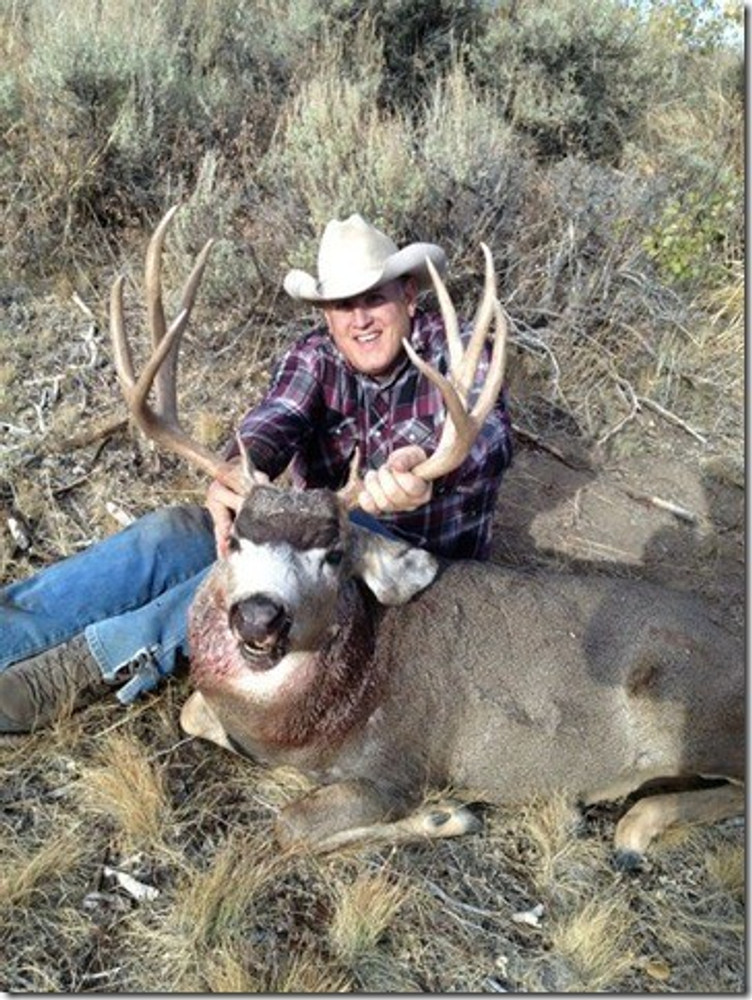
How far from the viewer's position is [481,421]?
9.39ft

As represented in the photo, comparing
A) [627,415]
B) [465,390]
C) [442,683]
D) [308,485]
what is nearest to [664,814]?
[442,683]

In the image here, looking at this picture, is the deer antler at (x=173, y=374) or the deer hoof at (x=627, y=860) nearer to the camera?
the deer antler at (x=173, y=374)

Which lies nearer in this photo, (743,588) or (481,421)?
(481,421)

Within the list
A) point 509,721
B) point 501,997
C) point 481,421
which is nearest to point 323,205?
point 481,421

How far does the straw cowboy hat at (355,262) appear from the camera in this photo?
11.7 ft

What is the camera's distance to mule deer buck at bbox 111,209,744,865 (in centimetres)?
280

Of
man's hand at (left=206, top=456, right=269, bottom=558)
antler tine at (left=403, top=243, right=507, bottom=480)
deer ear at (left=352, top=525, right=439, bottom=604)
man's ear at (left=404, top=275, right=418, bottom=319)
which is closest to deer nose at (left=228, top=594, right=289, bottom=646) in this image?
man's hand at (left=206, top=456, right=269, bottom=558)

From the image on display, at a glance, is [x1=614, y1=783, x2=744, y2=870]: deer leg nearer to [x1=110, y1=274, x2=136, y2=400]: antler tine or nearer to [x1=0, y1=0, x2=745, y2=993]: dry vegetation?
[x1=0, y1=0, x2=745, y2=993]: dry vegetation

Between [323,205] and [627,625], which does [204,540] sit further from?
[323,205]

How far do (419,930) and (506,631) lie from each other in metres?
1.01

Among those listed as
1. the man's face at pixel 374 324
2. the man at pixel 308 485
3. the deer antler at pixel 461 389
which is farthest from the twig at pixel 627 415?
the deer antler at pixel 461 389

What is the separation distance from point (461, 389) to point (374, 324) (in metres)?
0.86

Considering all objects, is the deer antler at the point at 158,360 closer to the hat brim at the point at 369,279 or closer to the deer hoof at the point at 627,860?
the hat brim at the point at 369,279

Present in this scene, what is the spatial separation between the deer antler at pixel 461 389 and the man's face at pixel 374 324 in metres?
0.73
